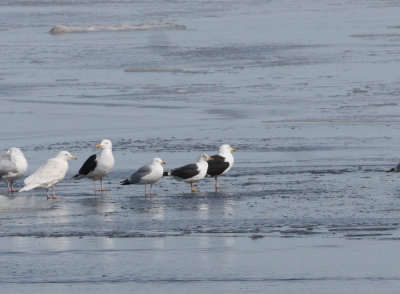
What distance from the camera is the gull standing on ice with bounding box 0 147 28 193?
13.5 meters

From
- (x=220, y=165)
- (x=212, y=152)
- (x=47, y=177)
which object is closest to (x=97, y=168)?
(x=47, y=177)

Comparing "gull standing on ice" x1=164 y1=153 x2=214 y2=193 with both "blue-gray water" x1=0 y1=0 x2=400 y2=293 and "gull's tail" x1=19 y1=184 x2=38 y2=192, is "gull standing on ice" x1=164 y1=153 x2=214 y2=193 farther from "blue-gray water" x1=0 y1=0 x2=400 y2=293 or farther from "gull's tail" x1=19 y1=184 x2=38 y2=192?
"gull's tail" x1=19 y1=184 x2=38 y2=192

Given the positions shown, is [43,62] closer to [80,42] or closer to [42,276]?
[80,42]

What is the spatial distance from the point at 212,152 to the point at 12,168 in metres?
3.16

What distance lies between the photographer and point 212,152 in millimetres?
15492

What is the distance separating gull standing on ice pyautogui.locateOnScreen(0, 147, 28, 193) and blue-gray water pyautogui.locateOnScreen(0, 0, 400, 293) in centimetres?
23

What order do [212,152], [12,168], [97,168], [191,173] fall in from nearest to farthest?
[191,173], [97,168], [12,168], [212,152]

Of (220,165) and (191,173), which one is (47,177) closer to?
(191,173)

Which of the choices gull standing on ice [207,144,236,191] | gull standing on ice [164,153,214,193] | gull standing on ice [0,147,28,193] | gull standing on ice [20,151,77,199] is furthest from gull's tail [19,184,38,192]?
gull standing on ice [207,144,236,191]

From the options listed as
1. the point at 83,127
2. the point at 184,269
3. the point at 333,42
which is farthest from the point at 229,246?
the point at 333,42

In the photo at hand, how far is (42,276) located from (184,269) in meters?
1.14

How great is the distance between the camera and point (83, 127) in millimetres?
17875

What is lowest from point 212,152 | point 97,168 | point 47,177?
point 47,177

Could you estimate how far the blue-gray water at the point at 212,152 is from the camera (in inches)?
356
